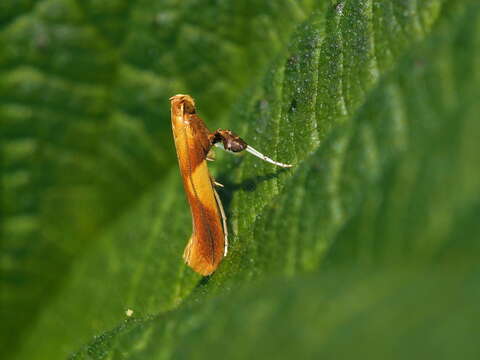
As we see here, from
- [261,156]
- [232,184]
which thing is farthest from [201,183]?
[261,156]

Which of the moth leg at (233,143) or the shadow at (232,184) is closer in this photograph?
the shadow at (232,184)

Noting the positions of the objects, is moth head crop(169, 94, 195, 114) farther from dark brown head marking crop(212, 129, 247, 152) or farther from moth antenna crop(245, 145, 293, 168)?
moth antenna crop(245, 145, 293, 168)

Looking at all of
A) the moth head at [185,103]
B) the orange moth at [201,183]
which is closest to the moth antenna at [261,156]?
the orange moth at [201,183]

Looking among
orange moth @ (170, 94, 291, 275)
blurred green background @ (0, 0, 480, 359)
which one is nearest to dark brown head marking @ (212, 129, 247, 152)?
orange moth @ (170, 94, 291, 275)

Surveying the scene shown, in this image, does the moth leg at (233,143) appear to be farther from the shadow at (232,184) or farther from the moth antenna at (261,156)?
the shadow at (232,184)

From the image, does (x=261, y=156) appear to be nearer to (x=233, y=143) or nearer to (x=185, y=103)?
(x=233, y=143)

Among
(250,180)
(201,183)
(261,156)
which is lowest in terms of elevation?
(201,183)

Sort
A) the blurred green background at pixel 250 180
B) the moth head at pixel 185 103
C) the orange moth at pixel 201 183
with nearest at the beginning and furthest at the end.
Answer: the blurred green background at pixel 250 180
the orange moth at pixel 201 183
the moth head at pixel 185 103
